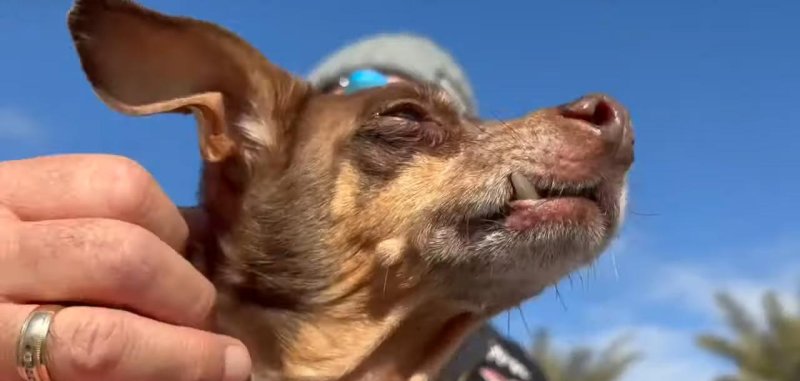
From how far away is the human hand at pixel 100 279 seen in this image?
2.23m

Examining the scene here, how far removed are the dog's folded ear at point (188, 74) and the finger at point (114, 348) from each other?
2.65 feet

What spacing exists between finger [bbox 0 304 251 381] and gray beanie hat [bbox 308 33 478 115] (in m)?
2.73

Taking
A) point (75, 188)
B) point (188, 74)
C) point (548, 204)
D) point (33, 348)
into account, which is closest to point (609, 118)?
point (548, 204)

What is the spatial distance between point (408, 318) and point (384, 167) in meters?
0.51

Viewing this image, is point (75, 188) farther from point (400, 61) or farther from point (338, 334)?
point (400, 61)

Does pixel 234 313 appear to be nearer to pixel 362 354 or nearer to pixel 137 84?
pixel 362 354

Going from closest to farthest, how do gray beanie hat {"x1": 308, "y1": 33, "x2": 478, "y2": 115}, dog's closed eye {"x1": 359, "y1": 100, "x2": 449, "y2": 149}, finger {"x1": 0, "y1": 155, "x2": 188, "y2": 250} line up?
1. finger {"x1": 0, "y1": 155, "x2": 188, "y2": 250}
2. dog's closed eye {"x1": 359, "y1": 100, "x2": 449, "y2": 149}
3. gray beanie hat {"x1": 308, "y1": 33, "x2": 478, "y2": 115}

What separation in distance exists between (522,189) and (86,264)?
4.79 ft

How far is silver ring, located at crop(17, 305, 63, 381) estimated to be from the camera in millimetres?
2201

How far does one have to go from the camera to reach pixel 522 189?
3197 mm

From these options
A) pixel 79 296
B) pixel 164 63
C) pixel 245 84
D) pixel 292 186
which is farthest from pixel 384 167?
pixel 79 296

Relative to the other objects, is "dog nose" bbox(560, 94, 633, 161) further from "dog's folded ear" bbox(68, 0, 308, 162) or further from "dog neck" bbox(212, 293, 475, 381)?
"dog's folded ear" bbox(68, 0, 308, 162)

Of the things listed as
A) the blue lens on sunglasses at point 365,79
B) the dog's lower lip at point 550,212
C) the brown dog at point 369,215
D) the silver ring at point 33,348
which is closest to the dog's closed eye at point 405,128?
the brown dog at point 369,215

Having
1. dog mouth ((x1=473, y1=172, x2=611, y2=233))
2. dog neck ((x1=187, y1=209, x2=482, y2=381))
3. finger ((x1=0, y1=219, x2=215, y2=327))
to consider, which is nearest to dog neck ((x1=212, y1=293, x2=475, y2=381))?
dog neck ((x1=187, y1=209, x2=482, y2=381))
